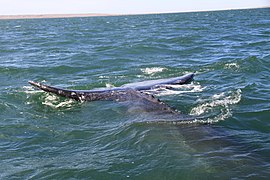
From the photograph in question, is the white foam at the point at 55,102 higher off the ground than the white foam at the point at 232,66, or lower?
lower

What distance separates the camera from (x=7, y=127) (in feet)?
36.2

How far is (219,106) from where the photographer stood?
12359mm

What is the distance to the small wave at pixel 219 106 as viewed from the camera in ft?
36.8

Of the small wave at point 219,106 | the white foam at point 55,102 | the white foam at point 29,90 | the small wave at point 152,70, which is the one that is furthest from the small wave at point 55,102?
the small wave at point 152,70

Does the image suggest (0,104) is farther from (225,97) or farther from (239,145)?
(239,145)

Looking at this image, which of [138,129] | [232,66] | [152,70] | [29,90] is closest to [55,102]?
[29,90]

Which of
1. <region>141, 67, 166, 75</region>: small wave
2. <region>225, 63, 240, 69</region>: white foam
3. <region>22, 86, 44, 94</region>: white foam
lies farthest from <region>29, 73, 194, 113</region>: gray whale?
<region>225, 63, 240, 69</region>: white foam

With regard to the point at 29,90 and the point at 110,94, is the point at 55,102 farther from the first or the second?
the point at 29,90

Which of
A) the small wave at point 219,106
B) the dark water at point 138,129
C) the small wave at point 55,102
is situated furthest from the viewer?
the small wave at point 55,102

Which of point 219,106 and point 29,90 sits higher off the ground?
point 219,106

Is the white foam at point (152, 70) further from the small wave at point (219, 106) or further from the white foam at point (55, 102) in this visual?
the white foam at point (55, 102)

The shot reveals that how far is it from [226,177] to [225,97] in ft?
22.5

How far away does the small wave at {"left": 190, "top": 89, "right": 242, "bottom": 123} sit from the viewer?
1123 cm

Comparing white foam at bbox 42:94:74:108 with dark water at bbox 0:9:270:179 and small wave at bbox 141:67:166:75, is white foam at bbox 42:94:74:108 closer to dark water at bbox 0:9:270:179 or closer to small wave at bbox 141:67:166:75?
dark water at bbox 0:9:270:179
